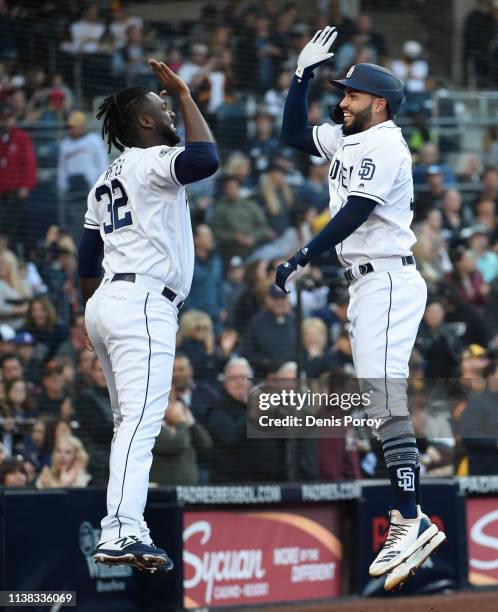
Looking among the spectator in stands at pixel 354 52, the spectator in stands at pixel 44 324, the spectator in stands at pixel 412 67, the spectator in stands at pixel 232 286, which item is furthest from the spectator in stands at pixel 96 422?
the spectator in stands at pixel 412 67

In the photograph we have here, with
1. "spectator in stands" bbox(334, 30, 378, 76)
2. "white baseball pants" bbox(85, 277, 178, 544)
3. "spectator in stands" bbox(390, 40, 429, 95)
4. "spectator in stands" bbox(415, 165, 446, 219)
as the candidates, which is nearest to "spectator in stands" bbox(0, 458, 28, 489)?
"white baseball pants" bbox(85, 277, 178, 544)

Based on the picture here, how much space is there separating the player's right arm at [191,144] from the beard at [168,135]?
287 millimetres

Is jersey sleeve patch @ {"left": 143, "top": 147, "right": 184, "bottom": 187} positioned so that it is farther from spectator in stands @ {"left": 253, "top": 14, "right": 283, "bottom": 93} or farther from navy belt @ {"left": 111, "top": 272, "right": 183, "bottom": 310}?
spectator in stands @ {"left": 253, "top": 14, "right": 283, "bottom": 93}

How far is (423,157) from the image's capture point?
11.9m

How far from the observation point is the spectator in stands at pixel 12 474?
730cm

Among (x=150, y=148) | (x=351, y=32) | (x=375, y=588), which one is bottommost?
(x=375, y=588)

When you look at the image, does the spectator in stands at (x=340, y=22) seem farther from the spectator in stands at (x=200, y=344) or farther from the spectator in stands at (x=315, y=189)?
the spectator in stands at (x=200, y=344)

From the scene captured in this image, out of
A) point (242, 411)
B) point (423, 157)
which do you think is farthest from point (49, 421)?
point (423, 157)

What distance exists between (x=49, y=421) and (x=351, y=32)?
7469 millimetres

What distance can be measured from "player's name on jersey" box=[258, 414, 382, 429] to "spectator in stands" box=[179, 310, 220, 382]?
105 inches

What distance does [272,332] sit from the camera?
9.27 m

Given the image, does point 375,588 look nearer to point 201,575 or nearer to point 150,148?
point 201,575

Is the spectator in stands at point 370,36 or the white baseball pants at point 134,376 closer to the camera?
the white baseball pants at point 134,376

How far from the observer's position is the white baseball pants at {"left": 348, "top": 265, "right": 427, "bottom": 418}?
5.05m
